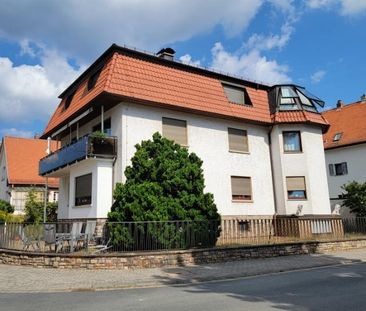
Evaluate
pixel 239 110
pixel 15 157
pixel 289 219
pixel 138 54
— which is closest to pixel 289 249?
pixel 289 219

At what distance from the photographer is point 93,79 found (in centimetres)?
2053

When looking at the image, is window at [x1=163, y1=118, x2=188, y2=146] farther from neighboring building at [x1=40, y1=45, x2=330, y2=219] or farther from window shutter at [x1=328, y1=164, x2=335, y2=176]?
window shutter at [x1=328, y1=164, x2=335, y2=176]

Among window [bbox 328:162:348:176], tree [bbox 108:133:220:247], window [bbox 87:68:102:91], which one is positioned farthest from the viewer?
window [bbox 328:162:348:176]

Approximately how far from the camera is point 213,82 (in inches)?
860

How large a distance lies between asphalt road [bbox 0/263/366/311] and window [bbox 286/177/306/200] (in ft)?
38.8

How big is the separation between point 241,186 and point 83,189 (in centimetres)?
845

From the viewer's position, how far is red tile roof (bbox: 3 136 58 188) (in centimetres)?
3753

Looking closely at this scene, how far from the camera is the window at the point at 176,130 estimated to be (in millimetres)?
19547

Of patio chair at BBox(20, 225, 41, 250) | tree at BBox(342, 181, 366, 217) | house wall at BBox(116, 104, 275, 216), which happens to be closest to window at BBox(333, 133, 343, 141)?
tree at BBox(342, 181, 366, 217)

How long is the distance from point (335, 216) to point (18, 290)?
57.3 feet

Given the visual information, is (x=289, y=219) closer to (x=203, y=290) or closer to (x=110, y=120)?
(x=110, y=120)

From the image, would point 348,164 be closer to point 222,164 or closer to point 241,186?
point 241,186

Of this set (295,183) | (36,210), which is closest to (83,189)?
(36,210)

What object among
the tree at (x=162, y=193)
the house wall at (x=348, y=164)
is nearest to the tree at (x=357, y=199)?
the house wall at (x=348, y=164)
